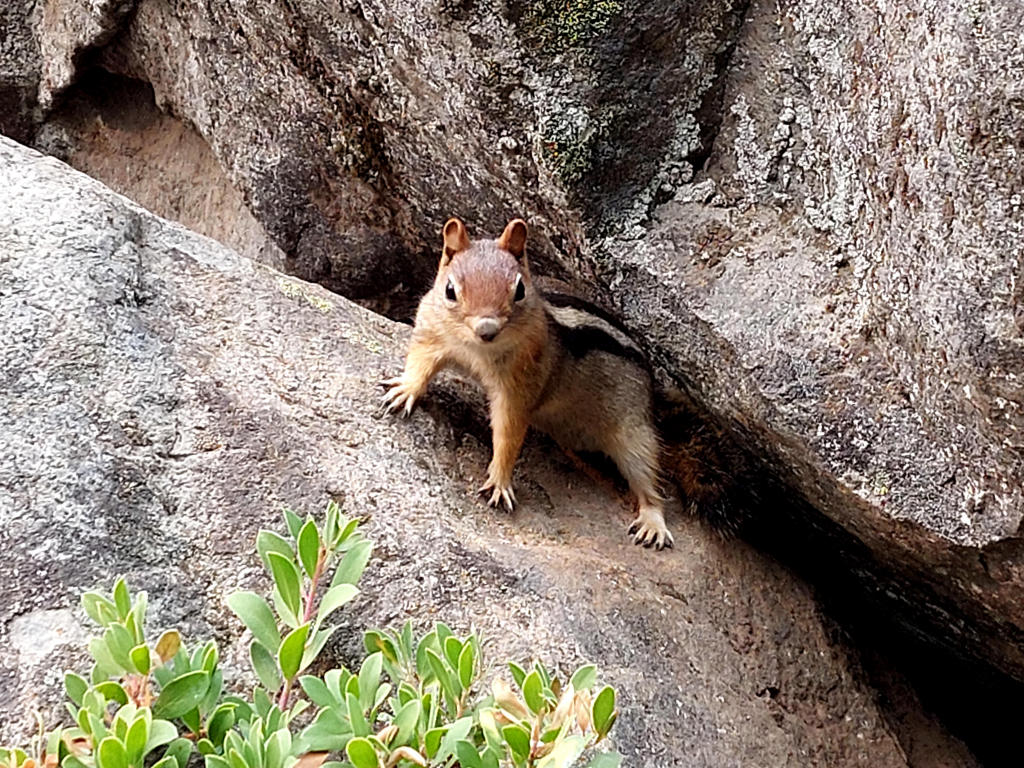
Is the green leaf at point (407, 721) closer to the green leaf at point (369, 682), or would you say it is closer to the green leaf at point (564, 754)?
the green leaf at point (369, 682)

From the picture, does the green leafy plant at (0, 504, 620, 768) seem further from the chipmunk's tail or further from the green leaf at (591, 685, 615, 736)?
the chipmunk's tail

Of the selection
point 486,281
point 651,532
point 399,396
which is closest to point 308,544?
point 399,396

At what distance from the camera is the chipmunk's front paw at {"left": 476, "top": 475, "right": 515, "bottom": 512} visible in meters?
3.43

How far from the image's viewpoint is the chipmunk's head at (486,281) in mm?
3473

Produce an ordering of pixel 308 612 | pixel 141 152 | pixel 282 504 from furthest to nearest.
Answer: pixel 141 152 → pixel 282 504 → pixel 308 612

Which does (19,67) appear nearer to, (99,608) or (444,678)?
(99,608)

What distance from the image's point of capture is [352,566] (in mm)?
2258

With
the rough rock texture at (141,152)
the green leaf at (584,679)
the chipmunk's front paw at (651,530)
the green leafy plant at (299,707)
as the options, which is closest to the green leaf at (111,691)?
the green leafy plant at (299,707)

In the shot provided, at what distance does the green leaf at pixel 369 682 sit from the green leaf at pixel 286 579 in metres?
0.21

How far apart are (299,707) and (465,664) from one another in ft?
1.06

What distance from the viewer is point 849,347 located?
9.84 feet

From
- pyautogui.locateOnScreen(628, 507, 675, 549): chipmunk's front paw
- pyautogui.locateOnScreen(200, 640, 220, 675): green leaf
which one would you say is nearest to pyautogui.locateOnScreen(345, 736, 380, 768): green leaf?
pyautogui.locateOnScreen(200, 640, 220, 675): green leaf

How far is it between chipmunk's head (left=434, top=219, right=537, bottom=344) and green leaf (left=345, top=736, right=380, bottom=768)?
5.84 feet

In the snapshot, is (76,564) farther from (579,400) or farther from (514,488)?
(579,400)
